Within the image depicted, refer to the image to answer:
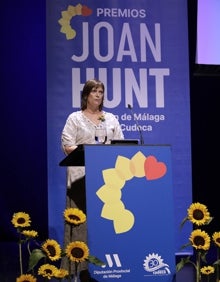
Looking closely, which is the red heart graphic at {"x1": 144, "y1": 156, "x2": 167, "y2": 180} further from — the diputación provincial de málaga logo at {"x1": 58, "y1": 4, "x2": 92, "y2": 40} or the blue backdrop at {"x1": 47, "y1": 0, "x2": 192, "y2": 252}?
the diputación provincial de málaga logo at {"x1": 58, "y1": 4, "x2": 92, "y2": 40}

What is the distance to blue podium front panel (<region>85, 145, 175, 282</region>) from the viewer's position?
2.19m

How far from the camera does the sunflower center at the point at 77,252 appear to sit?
190cm

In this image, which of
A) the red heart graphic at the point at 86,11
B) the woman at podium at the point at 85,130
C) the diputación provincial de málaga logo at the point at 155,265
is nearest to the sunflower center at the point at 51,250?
the diputación provincial de málaga logo at the point at 155,265

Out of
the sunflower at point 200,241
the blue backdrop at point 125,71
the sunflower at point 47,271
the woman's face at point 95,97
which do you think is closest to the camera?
the sunflower at point 47,271

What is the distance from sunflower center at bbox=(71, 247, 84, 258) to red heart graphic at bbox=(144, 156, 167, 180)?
0.53 metres

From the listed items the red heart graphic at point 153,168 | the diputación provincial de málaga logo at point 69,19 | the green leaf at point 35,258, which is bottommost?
the green leaf at point 35,258

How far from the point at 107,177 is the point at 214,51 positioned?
8.53ft

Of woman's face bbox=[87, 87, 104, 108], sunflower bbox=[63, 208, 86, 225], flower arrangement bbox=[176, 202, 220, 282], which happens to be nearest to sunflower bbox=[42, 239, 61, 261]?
sunflower bbox=[63, 208, 86, 225]

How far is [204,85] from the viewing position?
5301 millimetres

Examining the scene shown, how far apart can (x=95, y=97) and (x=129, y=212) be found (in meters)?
1.25

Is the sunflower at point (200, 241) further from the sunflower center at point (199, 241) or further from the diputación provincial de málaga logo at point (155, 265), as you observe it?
the diputación provincial de málaga logo at point (155, 265)

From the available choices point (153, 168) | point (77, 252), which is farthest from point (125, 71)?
point (77, 252)

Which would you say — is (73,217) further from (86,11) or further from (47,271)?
(86,11)

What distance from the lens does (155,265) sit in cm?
224
